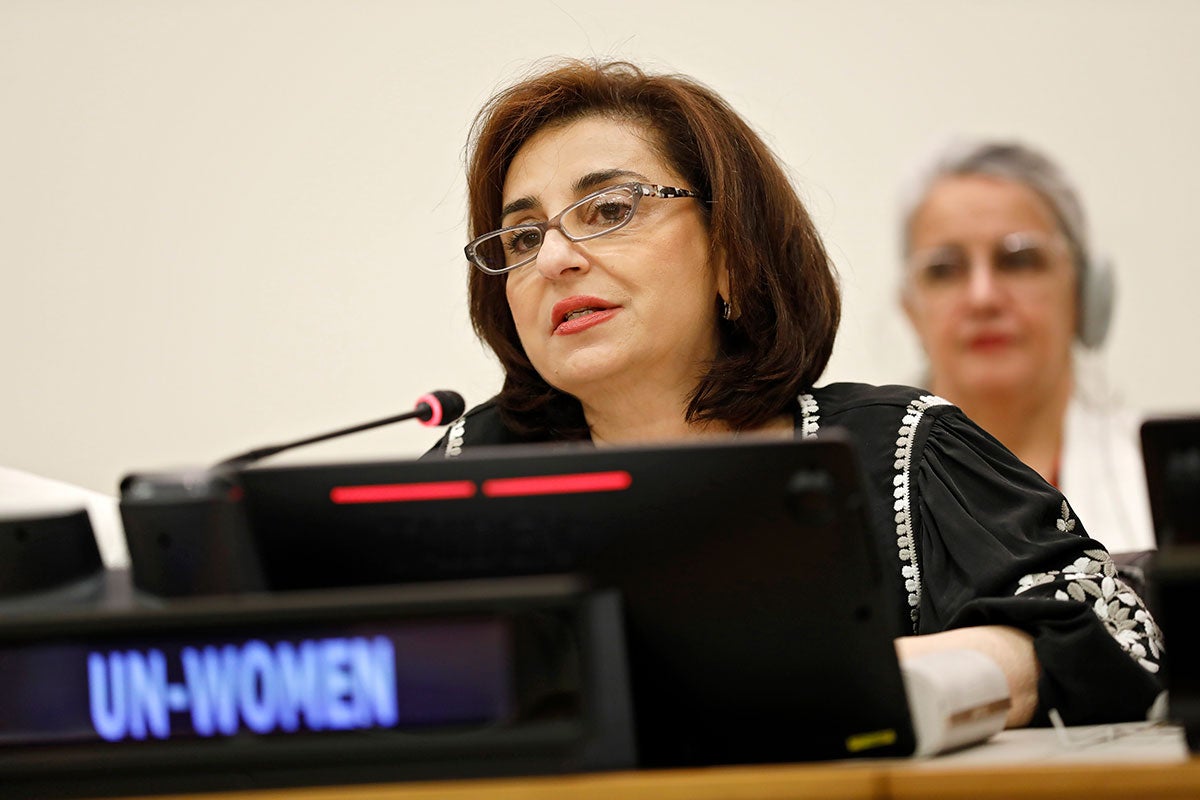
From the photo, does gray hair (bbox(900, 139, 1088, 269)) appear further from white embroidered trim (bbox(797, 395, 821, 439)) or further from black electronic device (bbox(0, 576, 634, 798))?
black electronic device (bbox(0, 576, 634, 798))

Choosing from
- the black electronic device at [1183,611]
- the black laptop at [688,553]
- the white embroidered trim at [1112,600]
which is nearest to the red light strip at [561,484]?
the black laptop at [688,553]

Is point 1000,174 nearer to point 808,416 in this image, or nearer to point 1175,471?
point 808,416

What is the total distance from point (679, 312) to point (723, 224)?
14cm

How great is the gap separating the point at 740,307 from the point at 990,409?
A: 4.22ft

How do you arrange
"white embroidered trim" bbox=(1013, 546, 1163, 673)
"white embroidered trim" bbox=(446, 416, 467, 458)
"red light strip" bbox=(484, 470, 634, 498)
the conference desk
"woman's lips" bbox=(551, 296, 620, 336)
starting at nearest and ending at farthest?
the conference desk
"red light strip" bbox=(484, 470, 634, 498)
"white embroidered trim" bbox=(1013, 546, 1163, 673)
"woman's lips" bbox=(551, 296, 620, 336)
"white embroidered trim" bbox=(446, 416, 467, 458)

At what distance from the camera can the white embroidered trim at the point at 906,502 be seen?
1572mm

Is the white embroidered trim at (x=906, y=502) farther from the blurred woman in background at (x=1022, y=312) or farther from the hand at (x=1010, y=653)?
the blurred woman in background at (x=1022, y=312)

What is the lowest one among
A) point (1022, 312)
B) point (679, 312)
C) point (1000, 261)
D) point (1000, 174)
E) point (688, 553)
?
point (688, 553)

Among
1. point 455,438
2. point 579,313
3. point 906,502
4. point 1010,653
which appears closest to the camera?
point 1010,653

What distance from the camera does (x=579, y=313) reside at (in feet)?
5.86

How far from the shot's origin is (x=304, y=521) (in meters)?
0.90

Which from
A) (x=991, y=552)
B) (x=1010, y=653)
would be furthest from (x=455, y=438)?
(x=1010, y=653)

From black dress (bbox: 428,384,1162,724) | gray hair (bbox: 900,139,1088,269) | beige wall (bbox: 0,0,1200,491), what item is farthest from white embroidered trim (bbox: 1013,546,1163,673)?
gray hair (bbox: 900,139,1088,269)

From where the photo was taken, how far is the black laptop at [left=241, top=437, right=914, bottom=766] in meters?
0.84
